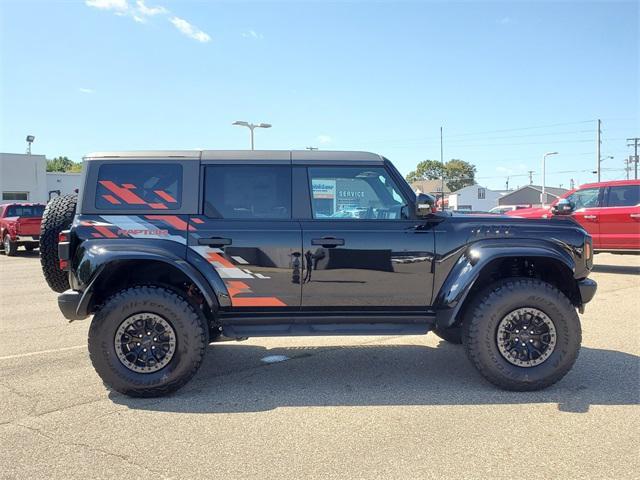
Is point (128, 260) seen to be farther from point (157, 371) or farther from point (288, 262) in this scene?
point (288, 262)

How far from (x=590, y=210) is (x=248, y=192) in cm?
965

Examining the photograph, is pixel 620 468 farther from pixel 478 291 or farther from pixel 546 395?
pixel 478 291

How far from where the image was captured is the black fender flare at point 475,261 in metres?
4.18

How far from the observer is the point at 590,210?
37.0 ft

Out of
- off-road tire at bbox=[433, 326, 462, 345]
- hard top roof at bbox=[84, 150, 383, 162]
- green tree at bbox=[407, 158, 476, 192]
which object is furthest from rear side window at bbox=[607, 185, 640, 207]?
green tree at bbox=[407, 158, 476, 192]

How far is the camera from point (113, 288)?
440cm

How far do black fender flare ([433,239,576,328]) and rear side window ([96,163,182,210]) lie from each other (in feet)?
7.94

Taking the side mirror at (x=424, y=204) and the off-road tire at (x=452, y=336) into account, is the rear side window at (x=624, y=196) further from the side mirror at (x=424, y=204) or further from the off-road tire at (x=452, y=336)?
the side mirror at (x=424, y=204)

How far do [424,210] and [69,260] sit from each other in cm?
299

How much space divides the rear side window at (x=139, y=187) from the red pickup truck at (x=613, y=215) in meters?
8.67

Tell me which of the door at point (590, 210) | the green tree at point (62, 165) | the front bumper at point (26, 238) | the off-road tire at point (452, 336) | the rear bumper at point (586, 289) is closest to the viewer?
the rear bumper at point (586, 289)

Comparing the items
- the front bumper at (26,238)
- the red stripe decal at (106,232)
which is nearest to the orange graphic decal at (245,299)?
the red stripe decal at (106,232)

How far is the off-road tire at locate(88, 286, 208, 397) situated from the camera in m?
4.04

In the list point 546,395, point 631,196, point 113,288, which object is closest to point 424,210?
point 546,395
